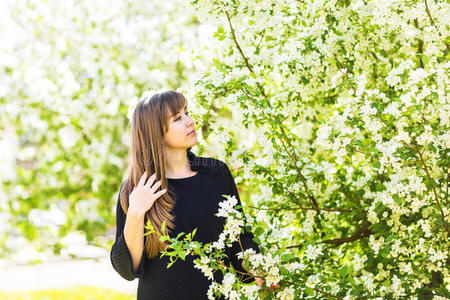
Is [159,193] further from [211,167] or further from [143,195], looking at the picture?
[211,167]

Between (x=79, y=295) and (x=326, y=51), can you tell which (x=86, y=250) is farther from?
(x=326, y=51)

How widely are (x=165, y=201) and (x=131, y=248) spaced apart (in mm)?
284

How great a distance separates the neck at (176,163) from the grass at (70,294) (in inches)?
200

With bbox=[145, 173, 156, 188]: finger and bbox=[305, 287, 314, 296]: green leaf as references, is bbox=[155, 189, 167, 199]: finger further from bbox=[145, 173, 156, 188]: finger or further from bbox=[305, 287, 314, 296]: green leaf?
bbox=[305, 287, 314, 296]: green leaf

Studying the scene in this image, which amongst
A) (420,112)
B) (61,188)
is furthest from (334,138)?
(61,188)

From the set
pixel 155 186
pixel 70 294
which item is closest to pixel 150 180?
pixel 155 186

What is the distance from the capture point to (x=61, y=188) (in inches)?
218

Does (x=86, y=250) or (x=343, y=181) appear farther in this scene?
(x=86, y=250)

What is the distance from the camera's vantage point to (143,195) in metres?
2.30

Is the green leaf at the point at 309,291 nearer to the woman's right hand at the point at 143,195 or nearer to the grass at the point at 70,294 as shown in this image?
the woman's right hand at the point at 143,195

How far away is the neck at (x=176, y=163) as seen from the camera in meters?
2.53

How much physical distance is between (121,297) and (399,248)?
5.78 metres

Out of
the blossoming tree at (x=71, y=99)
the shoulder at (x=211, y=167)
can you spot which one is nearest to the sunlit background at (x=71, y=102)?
the blossoming tree at (x=71, y=99)

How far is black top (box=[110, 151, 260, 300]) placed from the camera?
89.8 inches
